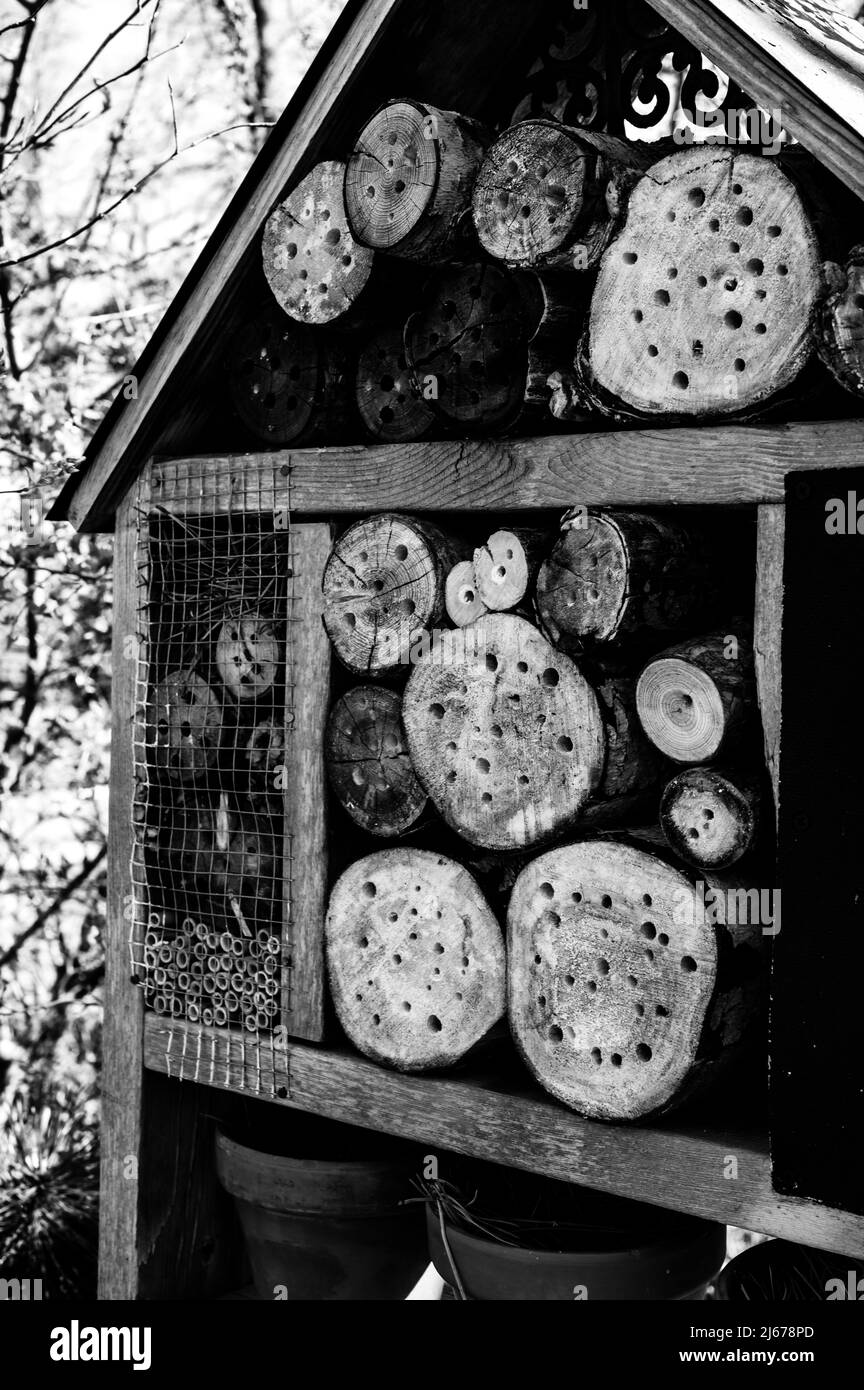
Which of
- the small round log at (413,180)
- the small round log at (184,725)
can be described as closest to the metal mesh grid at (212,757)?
the small round log at (184,725)

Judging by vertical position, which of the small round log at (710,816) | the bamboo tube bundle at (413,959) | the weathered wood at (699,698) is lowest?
the bamboo tube bundle at (413,959)

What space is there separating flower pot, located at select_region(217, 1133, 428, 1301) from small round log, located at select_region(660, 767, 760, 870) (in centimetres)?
111

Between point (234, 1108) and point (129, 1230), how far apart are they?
36 cm

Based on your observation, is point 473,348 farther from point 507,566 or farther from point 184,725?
point 184,725

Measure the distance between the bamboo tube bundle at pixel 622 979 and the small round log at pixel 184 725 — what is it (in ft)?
2.85

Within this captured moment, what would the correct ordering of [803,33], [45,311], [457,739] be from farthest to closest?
[45,311] < [457,739] < [803,33]

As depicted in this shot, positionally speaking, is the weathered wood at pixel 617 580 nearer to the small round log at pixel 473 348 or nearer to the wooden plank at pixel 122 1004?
the small round log at pixel 473 348

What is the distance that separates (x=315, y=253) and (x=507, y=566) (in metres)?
0.78

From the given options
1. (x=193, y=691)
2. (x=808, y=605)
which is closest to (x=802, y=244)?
(x=808, y=605)

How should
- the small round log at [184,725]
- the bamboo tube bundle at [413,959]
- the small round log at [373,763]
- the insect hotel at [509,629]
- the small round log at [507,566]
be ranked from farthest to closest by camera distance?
1. the small round log at [184,725]
2. the small round log at [373,763]
3. the bamboo tube bundle at [413,959]
4. the small round log at [507,566]
5. the insect hotel at [509,629]

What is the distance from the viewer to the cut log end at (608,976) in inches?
88.7

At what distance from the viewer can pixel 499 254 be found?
7.90 feet
